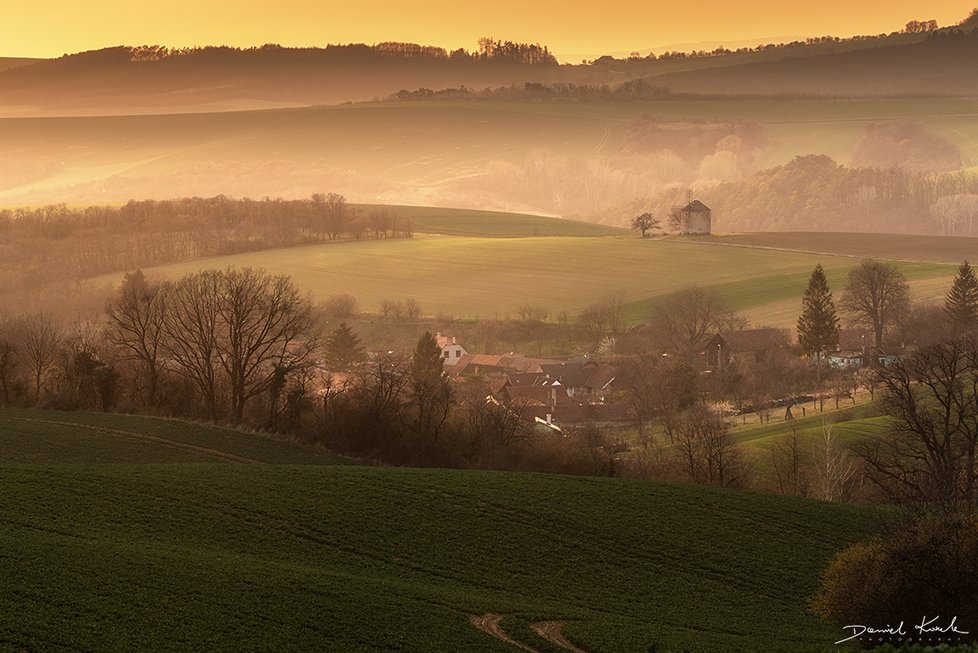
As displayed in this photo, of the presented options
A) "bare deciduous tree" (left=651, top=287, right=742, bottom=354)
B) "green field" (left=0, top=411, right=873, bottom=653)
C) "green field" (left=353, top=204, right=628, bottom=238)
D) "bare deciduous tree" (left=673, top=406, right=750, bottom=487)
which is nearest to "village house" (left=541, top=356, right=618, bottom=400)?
"bare deciduous tree" (left=651, top=287, right=742, bottom=354)

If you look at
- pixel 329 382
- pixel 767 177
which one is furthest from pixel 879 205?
pixel 329 382

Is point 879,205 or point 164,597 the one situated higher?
point 879,205

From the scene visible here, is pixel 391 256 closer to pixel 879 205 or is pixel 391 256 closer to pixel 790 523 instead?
pixel 879 205

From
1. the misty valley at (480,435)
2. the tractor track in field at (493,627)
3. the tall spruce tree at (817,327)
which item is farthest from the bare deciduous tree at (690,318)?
the tractor track in field at (493,627)

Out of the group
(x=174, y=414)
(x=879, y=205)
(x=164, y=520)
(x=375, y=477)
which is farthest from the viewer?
(x=879, y=205)

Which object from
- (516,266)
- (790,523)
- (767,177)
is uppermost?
(767,177)

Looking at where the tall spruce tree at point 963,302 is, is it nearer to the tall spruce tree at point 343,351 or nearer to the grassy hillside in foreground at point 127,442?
the tall spruce tree at point 343,351

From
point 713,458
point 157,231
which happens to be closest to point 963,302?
point 713,458
